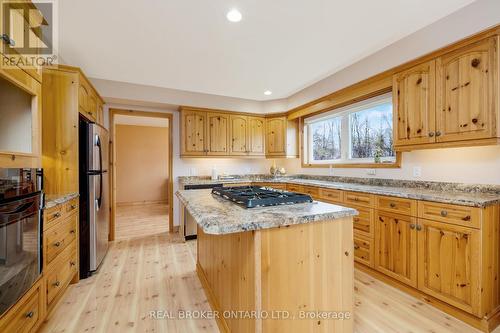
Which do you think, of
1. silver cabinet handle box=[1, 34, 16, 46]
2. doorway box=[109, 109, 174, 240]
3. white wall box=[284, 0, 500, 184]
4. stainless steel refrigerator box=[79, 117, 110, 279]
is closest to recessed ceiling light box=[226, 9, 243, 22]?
silver cabinet handle box=[1, 34, 16, 46]

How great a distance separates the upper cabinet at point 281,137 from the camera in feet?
14.1

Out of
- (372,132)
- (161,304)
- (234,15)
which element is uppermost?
(234,15)

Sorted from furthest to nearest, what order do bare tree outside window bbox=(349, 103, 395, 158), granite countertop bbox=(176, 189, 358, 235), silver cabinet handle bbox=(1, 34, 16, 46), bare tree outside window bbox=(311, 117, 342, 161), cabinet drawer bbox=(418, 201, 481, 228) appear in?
bare tree outside window bbox=(311, 117, 342, 161) → bare tree outside window bbox=(349, 103, 395, 158) → cabinet drawer bbox=(418, 201, 481, 228) → silver cabinet handle bbox=(1, 34, 16, 46) → granite countertop bbox=(176, 189, 358, 235)

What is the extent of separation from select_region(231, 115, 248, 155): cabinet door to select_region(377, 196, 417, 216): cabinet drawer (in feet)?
8.29

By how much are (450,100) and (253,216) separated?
208 centimetres

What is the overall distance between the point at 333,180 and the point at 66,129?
3.42 m

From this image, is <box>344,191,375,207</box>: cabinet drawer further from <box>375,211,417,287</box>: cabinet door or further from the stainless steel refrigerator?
the stainless steel refrigerator

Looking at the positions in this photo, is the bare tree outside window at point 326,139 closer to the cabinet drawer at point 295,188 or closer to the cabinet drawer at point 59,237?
the cabinet drawer at point 295,188

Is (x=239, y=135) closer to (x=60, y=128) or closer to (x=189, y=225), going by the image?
(x=189, y=225)

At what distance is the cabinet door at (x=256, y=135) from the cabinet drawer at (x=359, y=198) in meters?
2.10

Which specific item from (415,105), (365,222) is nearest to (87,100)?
(365,222)

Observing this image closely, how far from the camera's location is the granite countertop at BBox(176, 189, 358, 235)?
0.99 metres

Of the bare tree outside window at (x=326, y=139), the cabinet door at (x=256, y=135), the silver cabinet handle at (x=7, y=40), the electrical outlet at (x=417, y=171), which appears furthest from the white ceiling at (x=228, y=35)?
the electrical outlet at (x=417, y=171)

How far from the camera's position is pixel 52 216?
1.75 meters
